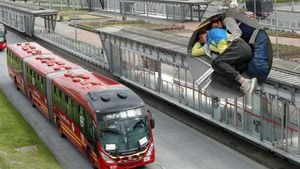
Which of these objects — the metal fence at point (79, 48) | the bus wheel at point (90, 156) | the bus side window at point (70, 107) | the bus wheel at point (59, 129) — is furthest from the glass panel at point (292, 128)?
the metal fence at point (79, 48)

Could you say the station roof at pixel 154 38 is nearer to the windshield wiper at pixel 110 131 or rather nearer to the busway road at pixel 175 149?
the busway road at pixel 175 149

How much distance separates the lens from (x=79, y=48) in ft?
142

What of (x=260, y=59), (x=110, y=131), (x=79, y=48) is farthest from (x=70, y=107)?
(x=79, y=48)

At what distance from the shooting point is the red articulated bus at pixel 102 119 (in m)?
18.6

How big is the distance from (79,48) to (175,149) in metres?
23.1

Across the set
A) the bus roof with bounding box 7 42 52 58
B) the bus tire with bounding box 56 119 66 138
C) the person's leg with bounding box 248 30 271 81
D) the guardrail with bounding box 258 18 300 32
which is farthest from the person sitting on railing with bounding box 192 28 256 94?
the guardrail with bounding box 258 18 300 32

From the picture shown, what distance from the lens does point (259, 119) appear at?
19.9m

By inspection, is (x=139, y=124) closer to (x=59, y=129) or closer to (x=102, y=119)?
(x=102, y=119)

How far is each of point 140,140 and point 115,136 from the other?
942mm

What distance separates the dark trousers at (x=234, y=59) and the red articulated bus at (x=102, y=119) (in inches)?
247

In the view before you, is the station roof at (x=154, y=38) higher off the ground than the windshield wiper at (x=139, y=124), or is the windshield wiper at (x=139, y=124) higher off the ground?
the station roof at (x=154, y=38)

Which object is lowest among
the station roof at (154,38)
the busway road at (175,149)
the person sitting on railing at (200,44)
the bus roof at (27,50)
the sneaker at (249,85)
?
the busway road at (175,149)

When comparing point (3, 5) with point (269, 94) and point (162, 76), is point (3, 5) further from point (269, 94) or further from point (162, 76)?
point (269, 94)

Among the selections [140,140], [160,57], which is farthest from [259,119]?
[160,57]
